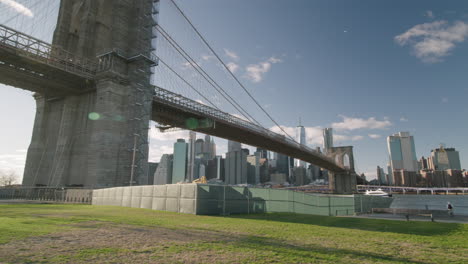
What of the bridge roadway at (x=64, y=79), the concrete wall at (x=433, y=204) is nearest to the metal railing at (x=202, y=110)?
the bridge roadway at (x=64, y=79)

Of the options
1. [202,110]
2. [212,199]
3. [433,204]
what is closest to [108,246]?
[212,199]

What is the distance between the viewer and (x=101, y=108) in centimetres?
3056

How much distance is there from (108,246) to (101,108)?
27328 mm

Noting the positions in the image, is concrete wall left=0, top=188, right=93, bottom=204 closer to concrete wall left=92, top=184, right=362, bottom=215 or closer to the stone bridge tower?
the stone bridge tower

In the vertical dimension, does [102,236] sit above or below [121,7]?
below

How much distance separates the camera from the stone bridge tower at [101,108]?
99.9ft

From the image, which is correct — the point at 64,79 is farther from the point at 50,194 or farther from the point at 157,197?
the point at 157,197

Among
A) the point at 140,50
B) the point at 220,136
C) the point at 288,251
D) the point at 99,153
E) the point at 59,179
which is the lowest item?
the point at 288,251

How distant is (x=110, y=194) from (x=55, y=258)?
1797 cm

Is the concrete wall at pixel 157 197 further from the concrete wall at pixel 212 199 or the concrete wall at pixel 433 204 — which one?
the concrete wall at pixel 433 204

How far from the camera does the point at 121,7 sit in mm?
34125

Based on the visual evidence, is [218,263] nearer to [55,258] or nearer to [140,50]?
[55,258]

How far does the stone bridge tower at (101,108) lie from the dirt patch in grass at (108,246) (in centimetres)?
2341

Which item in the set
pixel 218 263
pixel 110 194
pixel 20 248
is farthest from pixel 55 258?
pixel 110 194
